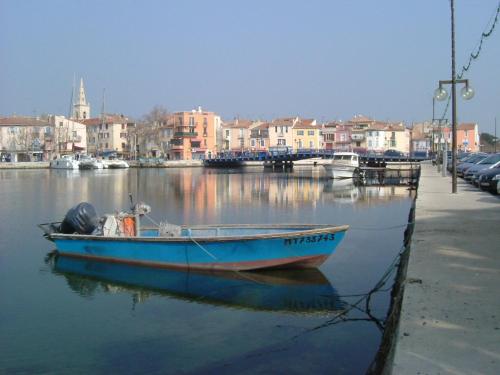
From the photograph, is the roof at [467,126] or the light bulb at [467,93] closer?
the light bulb at [467,93]

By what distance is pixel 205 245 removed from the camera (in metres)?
15.1

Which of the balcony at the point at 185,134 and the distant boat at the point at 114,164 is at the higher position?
the balcony at the point at 185,134

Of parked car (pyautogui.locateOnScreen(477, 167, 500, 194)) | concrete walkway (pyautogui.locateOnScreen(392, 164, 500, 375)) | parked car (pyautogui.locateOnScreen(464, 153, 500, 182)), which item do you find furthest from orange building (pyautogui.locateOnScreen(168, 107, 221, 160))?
concrete walkway (pyautogui.locateOnScreen(392, 164, 500, 375))

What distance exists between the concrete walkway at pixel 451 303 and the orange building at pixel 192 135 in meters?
109

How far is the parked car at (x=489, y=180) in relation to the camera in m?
24.9

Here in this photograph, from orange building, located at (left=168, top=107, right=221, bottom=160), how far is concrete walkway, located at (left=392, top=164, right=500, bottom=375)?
356 feet

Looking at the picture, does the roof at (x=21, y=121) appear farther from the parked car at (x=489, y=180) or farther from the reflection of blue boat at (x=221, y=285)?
the reflection of blue boat at (x=221, y=285)

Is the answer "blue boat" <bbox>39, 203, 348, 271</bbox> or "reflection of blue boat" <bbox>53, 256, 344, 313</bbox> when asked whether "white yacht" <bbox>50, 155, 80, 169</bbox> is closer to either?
"blue boat" <bbox>39, 203, 348, 271</bbox>

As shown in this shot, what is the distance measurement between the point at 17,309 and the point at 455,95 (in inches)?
694

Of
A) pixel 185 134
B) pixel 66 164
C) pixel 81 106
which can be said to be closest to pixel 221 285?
pixel 66 164

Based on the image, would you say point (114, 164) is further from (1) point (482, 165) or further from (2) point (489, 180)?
(2) point (489, 180)

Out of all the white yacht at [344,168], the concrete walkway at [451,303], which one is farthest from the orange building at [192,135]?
the concrete walkway at [451,303]

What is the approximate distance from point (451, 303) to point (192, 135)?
380 ft

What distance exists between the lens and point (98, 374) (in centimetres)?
915
